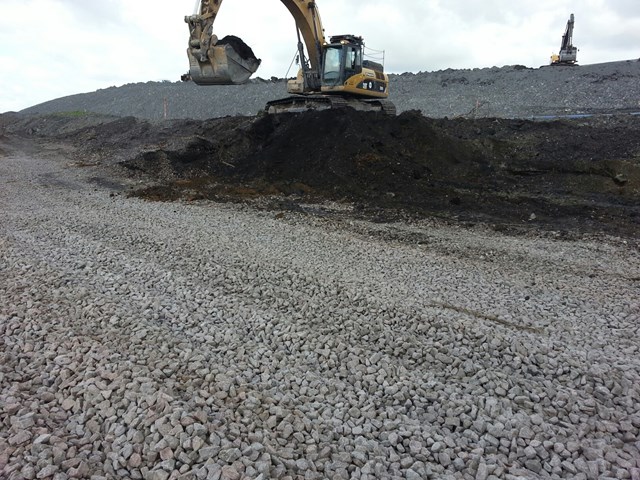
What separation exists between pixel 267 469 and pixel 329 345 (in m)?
1.84

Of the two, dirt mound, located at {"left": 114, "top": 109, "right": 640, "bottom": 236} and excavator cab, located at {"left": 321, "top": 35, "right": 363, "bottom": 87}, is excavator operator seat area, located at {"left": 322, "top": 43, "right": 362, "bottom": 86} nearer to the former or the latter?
excavator cab, located at {"left": 321, "top": 35, "right": 363, "bottom": 87}

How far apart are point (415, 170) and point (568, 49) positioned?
28408 mm

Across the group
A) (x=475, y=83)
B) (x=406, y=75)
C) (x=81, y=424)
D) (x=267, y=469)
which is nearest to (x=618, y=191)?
(x=267, y=469)

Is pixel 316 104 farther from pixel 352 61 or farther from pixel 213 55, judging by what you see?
pixel 213 55

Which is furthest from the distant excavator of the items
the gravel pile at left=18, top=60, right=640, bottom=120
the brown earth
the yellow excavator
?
the yellow excavator

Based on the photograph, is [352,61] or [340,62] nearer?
[340,62]

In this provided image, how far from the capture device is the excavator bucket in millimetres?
11898

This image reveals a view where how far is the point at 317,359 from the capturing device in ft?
15.6

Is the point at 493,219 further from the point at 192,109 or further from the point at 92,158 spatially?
the point at 192,109

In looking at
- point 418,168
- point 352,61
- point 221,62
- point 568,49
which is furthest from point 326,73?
point 568,49

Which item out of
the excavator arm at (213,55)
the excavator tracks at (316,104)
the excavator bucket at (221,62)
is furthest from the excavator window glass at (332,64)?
the excavator bucket at (221,62)

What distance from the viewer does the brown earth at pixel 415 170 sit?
34.6 ft

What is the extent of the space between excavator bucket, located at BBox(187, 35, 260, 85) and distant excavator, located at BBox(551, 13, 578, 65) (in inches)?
1175

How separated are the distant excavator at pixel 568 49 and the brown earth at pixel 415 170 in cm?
1776
